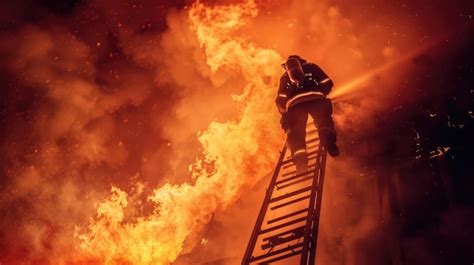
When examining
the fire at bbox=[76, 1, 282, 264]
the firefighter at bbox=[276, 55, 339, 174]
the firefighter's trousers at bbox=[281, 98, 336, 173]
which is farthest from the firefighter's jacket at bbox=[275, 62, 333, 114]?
the fire at bbox=[76, 1, 282, 264]

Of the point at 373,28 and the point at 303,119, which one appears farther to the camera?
the point at 373,28

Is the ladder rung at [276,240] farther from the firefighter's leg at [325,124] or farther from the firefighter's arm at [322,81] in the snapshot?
the firefighter's arm at [322,81]

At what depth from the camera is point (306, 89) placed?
598 cm

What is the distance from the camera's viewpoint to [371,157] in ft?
24.8

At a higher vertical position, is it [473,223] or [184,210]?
[184,210]

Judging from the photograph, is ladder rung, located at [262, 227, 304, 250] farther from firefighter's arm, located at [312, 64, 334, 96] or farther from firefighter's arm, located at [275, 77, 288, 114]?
firefighter's arm, located at [312, 64, 334, 96]

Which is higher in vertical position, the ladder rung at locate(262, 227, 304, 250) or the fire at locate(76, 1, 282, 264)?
the fire at locate(76, 1, 282, 264)

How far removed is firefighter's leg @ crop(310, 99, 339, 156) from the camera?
5.71 m

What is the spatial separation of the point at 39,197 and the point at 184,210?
15.1ft

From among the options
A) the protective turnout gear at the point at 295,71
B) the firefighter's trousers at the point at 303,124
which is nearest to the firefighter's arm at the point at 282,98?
the firefighter's trousers at the point at 303,124

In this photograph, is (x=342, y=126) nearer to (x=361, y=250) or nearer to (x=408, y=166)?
(x=408, y=166)

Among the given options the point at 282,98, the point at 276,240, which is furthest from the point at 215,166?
the point at 276,240

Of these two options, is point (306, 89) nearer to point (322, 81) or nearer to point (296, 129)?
point (322, 81)

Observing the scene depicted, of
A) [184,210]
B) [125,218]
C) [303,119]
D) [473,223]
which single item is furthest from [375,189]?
[125,218]
